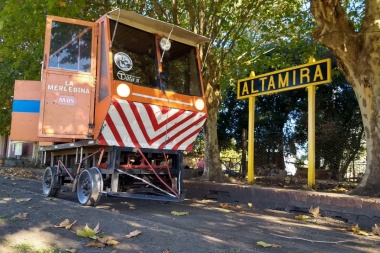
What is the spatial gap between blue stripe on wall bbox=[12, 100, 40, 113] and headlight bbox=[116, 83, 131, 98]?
7.34ft

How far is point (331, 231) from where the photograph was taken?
557cm

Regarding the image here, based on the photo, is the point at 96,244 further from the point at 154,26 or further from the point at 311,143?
the point at 311,143

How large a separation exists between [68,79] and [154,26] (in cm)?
183

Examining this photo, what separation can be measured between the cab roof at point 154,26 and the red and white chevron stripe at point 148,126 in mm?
1462

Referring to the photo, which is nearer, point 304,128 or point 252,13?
point 252,13

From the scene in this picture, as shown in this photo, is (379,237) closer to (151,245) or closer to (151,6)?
(151,245)

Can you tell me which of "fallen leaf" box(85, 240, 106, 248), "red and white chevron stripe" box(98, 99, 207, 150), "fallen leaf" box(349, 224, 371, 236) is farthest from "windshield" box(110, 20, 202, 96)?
"fallen leaf" box(349, 224, 371, 236)

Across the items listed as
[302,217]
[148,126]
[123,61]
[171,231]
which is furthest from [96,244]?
[302,217]

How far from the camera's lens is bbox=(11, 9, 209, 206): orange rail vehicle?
652cm

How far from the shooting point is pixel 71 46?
688 cm

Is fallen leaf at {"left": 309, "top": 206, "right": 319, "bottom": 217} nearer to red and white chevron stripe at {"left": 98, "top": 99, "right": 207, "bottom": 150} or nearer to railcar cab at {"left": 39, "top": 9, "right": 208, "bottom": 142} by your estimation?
red and white chevron stripe at {"left": 98, "top": 99, "right": 207, "bottom": 150}

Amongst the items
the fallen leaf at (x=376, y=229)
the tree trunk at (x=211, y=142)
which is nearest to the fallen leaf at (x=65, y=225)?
the fallen leaf at (x=376, y=229)

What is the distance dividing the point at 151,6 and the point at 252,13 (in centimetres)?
317

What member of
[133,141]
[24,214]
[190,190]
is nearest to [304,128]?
[190,190]
